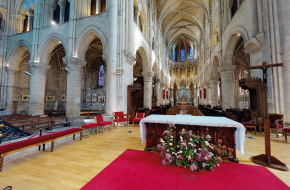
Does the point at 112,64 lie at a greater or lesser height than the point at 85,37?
lesser

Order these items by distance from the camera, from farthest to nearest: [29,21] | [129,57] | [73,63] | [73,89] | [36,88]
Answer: [29,21] < [36,88] < [73,63] < [73,89] < [129,57]

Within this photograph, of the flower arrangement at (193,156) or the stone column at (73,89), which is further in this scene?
the stone column at (73,89)

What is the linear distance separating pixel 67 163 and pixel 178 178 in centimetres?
245

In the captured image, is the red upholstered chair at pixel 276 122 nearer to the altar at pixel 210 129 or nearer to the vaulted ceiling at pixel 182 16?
the altar at pixel 210 129

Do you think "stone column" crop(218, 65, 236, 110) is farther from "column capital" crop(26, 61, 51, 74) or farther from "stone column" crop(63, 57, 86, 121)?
"column capital" crop(26, 61, 51, 74)

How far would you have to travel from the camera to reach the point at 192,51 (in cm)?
2736

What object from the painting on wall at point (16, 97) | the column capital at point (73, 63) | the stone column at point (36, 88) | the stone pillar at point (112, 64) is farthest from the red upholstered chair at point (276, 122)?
the painting on wall at point (16, 97)

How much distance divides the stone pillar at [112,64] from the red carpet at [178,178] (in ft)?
15.5

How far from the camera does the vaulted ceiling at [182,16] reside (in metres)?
15.8

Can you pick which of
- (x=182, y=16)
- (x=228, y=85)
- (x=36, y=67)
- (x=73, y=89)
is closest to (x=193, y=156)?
(x=73, y=89)

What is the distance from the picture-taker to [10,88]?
1078cm

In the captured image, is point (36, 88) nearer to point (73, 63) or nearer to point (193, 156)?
point (73, 63)

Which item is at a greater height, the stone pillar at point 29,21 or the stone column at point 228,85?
the stone pillar at point 29,21

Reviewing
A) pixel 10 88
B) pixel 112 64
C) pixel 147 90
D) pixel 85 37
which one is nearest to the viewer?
pixel 112 64
